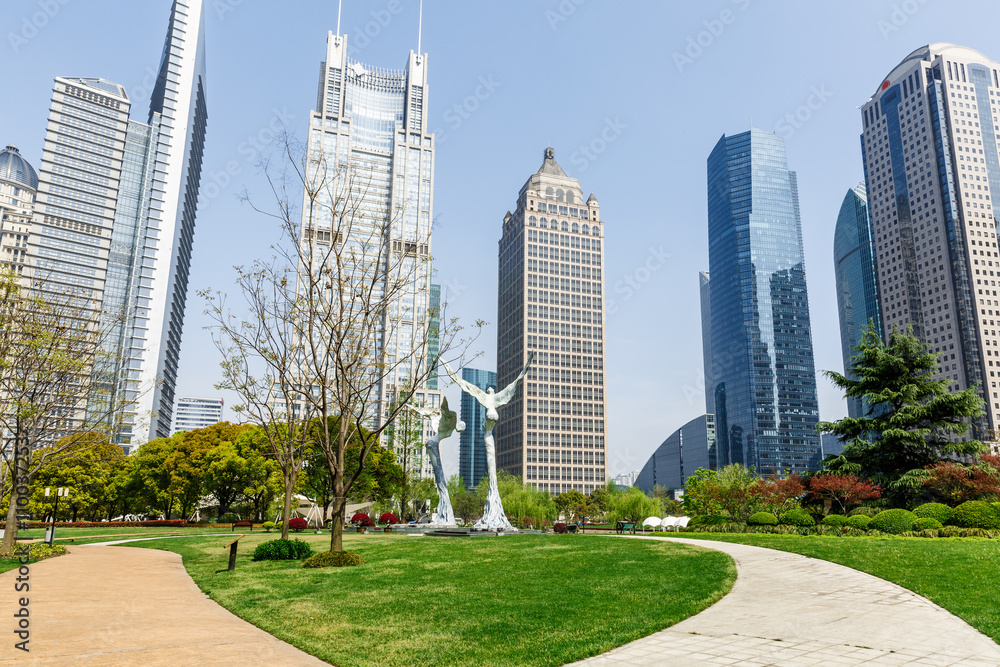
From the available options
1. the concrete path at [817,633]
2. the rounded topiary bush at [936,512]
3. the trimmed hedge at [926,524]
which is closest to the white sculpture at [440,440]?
the trimmed hedge at [926,524]

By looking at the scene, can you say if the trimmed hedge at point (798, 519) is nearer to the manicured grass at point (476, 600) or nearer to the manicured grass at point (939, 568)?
the manicured grass at point (939, 568)

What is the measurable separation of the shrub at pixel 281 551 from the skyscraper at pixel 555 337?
118960 millimetres

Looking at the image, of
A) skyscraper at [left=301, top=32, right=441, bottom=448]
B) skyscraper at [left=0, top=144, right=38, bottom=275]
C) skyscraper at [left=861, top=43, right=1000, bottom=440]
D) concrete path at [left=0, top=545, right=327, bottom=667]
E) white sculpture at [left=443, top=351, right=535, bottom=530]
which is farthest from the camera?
skyscraper at [left=301, top=32, right=441, bottom=448]

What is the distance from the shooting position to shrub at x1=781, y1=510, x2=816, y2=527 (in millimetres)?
30203

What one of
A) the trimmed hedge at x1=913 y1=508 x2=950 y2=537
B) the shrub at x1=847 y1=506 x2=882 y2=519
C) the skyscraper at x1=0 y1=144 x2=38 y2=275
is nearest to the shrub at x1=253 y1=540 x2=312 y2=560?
the trimmed hedge at x1=913 y1=508 x2=950 y2=537

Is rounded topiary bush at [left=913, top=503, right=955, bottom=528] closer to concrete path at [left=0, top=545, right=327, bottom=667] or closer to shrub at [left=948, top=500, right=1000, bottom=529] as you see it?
shrub at [left=948, top=500, right=1000, bottom=529]

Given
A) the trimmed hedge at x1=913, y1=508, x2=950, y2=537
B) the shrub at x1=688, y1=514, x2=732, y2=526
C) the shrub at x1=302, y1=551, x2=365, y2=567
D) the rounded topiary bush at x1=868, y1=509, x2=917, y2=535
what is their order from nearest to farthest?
the shrub at x1=302, y1=551, x2=365, y2=567 → the trimmed hedge at x1=913, y1=508, x2=950, y2=537 → the rounded topiary bush at x1=868, y1=509, x2=917, y2=535 → the shrub at x1=688, y1=514, x2=732, y2=526

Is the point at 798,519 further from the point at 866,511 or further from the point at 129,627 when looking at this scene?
the point at 129,627

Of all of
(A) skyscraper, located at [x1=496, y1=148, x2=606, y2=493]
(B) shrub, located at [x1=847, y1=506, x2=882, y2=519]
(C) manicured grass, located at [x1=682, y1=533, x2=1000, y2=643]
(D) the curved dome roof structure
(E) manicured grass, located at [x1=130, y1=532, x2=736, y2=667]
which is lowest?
(E) manicured grass, located at [x1=130, y1=532, x2=736, y2=667]

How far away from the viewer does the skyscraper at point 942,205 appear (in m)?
141

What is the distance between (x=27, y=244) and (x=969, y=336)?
21980 centimetres

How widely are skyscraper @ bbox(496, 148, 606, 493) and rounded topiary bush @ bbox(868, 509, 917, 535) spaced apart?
112942 millimetres

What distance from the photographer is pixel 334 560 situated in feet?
60.9

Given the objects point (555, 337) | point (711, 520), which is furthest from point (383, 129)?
point (711, 520)
